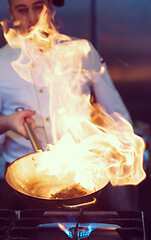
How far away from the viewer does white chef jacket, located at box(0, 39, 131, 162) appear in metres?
1.80

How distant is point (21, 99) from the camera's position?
5.96ft

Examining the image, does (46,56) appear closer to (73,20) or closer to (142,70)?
(73,20)

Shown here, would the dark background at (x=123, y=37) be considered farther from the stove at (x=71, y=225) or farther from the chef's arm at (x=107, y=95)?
the stove at (x=71, y=225)

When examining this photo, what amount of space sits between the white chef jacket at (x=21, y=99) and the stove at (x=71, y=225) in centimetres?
81

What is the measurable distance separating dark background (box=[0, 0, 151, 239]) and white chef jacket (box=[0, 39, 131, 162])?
1.58 feet

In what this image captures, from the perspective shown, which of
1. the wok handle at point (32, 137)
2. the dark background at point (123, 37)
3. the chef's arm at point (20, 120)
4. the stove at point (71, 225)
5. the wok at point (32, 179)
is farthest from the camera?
the dark background at point (123, 37)

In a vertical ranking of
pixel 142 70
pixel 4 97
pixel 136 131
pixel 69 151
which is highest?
pixel 69 151

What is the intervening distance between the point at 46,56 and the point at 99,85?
39 centimetres

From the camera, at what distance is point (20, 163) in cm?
105

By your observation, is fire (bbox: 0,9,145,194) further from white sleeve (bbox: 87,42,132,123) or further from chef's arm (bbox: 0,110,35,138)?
chef's arm (bbox: 0,110,35,138)

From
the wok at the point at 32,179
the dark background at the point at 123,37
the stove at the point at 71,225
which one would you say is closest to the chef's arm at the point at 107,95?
the dark background at the point at 123,37

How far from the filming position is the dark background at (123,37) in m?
2.36

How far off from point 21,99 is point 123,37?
45.0 inches

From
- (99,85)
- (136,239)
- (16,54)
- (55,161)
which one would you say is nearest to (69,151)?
(55,161)
